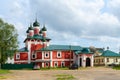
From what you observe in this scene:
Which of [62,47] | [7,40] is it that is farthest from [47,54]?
[7,40]

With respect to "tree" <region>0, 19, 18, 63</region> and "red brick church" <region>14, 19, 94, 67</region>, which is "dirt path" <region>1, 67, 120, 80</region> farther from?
"red brick church" <region>14, 19, 94, 67</region>

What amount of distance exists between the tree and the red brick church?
461 inches

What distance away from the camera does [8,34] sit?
258 feet

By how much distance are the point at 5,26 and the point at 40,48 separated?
16789 millimetres

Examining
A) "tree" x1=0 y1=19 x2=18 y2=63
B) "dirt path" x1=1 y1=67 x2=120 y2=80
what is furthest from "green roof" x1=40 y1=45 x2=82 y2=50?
"dirt path" x1=1 y1=67 x2=120 y2=80

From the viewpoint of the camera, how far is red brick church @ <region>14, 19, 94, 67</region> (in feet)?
298

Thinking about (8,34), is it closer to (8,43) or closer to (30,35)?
(8,43)

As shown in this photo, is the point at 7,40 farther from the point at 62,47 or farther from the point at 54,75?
the point at 54,75

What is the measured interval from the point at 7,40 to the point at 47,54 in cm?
1496

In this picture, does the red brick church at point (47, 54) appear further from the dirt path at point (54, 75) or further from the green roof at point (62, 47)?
the dirt path at point (54, 75)

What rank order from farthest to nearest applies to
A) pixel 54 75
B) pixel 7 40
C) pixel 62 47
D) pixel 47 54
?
pixel 62 47 < pixel 47 54 < pixel 7 40 < pixel 54 75

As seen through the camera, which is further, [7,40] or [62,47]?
[62,47]

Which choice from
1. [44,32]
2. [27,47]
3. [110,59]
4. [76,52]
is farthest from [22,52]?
[110,59]

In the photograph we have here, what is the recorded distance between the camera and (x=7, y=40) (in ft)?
261
